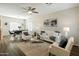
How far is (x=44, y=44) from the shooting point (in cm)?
223

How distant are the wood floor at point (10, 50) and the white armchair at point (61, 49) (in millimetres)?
116

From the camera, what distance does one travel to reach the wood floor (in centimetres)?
209

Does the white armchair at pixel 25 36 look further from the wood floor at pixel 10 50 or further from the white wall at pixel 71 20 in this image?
the white wall at pixel 71 20

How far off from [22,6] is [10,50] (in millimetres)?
1072

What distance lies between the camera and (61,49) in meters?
2.13

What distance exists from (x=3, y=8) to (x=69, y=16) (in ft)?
5.02

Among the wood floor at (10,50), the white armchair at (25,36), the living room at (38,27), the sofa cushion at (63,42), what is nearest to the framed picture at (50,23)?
the living room at (38,27)

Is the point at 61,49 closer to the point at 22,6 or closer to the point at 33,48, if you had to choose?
the point at 33,48

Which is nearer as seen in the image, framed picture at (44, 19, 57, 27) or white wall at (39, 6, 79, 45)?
white wall at (39, 6, 79, 45)

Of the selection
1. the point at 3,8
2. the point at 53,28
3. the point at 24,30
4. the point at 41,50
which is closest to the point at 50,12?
the point at 53,28

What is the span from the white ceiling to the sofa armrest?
85 cm

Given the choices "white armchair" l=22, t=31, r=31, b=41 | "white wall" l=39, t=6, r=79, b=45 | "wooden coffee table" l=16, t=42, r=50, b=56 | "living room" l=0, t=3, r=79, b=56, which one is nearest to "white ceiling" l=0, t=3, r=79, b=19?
"living room" l=0, t=3, r=79, b=56

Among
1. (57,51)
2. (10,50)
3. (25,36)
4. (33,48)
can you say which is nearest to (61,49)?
(57,51)

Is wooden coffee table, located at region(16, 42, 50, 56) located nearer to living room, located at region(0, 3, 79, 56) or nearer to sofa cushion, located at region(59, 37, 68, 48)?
living room, located at region(0, 3, 79, 56)
